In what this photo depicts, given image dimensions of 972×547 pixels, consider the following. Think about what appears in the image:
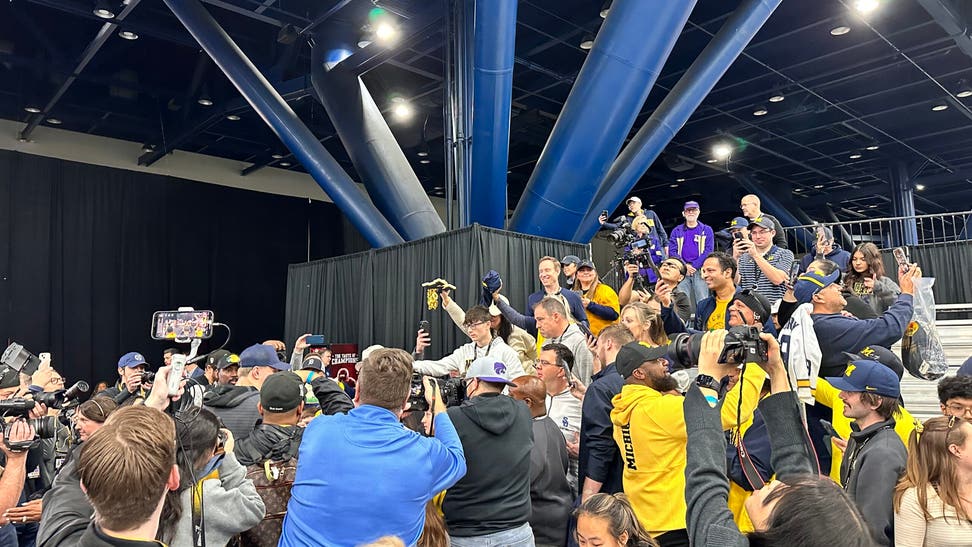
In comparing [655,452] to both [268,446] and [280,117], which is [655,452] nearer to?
→ [268,446]

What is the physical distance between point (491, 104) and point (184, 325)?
532cm

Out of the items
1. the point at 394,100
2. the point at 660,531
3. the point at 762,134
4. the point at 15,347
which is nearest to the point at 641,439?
the point at 660,531

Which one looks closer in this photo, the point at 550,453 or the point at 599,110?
the point at 550,453

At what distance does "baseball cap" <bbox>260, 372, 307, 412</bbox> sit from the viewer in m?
2.66

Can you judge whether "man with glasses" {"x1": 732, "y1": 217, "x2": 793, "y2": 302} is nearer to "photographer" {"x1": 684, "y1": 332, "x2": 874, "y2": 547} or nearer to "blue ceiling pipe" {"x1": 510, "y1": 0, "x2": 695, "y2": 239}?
"blue ceiling pipe" {"x1": 510, "y1": 0, "x2": 695, "y2": 239}

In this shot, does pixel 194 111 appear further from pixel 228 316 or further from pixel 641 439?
pixel 641 439

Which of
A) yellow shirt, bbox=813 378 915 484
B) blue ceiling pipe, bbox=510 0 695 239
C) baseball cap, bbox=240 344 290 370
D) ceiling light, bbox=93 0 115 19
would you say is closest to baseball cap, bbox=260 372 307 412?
baseball cap, bbox=240 344 290 370

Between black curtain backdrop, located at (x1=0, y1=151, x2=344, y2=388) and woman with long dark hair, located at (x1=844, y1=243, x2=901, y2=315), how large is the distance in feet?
36.5

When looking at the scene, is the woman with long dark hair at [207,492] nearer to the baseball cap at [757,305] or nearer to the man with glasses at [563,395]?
the man with glasses at [563,395]

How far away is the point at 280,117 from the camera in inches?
369

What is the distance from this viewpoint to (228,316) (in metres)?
13.2

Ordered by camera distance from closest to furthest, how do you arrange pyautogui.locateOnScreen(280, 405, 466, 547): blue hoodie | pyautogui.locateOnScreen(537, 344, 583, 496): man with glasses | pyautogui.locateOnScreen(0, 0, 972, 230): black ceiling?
1. pyautogui.locateOnScreen(280, 405, 466, 547): blue hoodie
2. pyautogui.locateOnScreen(537, 344, 583, 496): man with glasses
3. pyautogui.locateOnScreen(0, 0, 972, 230): black ceiling

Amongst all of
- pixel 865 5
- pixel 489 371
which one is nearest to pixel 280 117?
pixel 865 5

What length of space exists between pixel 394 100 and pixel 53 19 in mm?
4912
